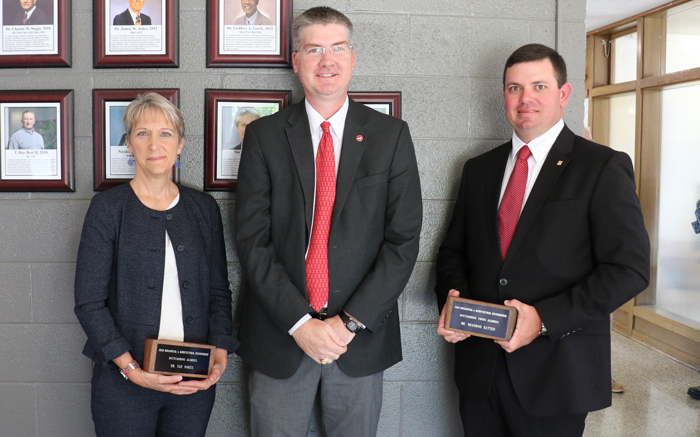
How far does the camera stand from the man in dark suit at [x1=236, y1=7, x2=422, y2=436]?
5.81 feet

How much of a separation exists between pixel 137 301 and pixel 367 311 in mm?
790

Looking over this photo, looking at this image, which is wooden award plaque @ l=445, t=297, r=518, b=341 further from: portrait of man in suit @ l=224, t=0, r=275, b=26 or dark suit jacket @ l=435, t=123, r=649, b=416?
portrait of man in suit @ l=224, t=0, r=275, b=26

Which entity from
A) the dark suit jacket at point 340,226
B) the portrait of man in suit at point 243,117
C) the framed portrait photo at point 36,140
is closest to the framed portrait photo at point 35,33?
the framed portrait photo at point 36,140

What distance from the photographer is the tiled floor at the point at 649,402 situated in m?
3.19

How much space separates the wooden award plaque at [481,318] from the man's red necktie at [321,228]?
44 cm

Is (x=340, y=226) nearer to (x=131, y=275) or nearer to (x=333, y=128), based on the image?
(x=333, y=128)

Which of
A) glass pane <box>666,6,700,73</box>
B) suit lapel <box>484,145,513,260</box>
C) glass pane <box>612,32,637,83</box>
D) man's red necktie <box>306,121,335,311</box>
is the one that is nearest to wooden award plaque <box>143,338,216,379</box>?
man's red necktie <box>306,121,335,311</box>

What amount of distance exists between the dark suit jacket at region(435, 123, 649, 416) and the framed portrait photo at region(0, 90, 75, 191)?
5.94 feet

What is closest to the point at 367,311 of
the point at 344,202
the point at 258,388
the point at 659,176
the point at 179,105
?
the point at 344,202

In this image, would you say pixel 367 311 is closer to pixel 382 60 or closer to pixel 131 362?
pixel 131 362

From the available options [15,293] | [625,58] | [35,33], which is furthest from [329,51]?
[625,58]

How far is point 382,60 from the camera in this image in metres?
2.25

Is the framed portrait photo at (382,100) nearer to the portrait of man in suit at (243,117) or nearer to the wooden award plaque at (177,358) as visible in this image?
the portrait of man in suit at (243,117)

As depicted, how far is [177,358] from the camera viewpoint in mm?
1718
